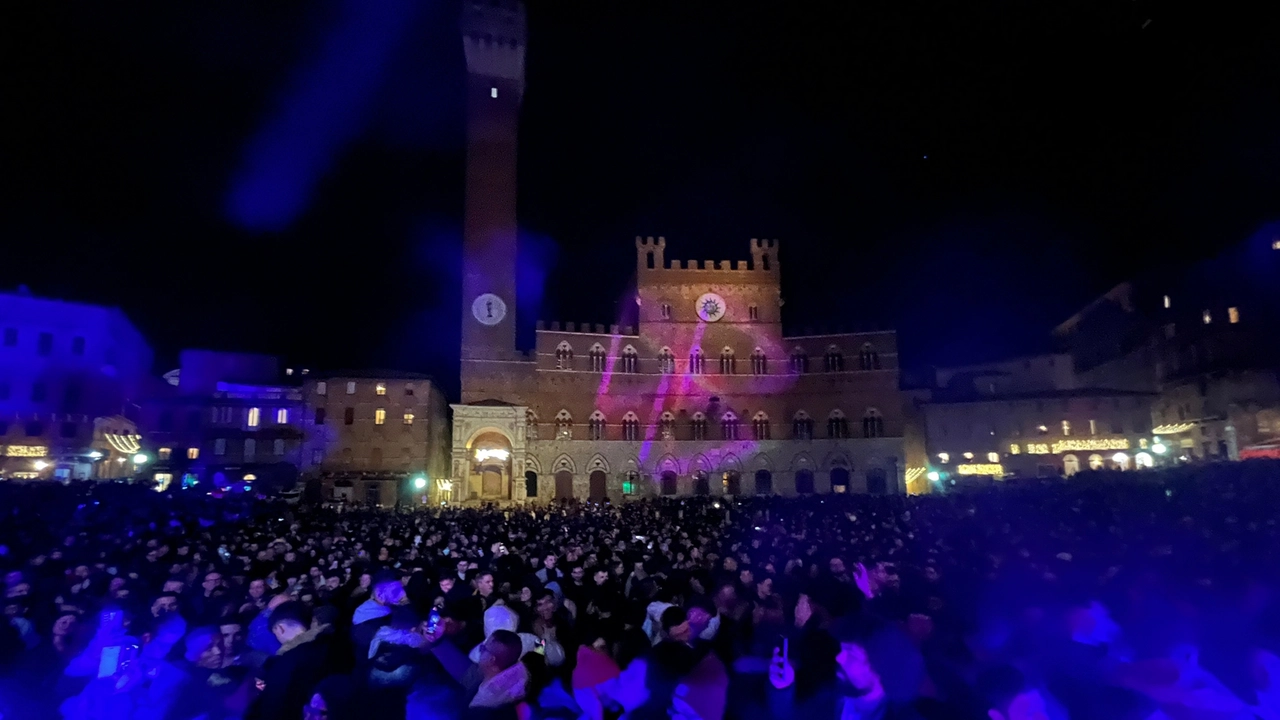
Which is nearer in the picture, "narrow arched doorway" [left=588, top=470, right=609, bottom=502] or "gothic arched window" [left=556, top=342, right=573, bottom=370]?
"narrow arched doorway" [left=588, top=470, right=609, bottom=502]

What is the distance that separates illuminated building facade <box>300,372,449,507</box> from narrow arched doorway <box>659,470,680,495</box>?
1466 cm

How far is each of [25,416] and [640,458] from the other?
112 feet

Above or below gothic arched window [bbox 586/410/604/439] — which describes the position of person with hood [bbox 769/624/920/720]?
below

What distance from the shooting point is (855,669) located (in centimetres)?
454

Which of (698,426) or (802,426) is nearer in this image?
(698,426)

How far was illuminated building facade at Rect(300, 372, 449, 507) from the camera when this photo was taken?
142ft

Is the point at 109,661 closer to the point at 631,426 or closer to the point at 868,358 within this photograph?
the point at 631,426

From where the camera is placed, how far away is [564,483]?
44375 mm

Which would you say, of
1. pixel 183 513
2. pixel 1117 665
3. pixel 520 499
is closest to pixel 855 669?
pixel 1117 665

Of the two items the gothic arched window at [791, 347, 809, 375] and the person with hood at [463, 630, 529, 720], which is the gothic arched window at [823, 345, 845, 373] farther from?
the person with hood at [463, 630, 529, 720]

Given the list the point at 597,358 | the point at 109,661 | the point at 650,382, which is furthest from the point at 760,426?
the point at 109,661

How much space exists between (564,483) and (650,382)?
8.34m

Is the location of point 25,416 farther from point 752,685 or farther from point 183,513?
point 752,685

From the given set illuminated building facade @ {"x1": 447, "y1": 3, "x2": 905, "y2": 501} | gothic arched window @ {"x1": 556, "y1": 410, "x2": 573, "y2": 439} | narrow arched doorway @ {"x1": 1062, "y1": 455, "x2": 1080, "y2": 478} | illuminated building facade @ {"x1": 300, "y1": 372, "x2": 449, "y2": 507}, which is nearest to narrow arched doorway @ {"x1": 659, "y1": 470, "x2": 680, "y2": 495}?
illuminated building facade @ {"x1": 447, "y1": 3, "x2": 905, "y2": 501}
